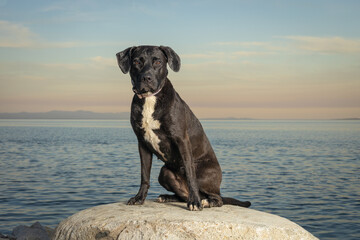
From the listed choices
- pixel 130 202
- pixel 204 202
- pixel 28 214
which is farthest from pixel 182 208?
pixel 28 214

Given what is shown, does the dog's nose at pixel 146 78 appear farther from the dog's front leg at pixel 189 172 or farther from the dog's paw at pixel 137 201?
the dog's paw at pixel 137 201

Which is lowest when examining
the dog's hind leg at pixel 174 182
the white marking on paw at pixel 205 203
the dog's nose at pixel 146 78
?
the white marking on paw at pixel 205 203

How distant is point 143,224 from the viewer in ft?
19.5

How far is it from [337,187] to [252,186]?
3.94 metres

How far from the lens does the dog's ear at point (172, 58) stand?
6.57 m

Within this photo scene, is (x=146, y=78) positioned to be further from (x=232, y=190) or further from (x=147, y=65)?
(x=232, y=190)

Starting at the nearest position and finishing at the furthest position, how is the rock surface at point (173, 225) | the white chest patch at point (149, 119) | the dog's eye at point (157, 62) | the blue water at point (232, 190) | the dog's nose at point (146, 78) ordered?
1. the rock surface at point (173, 225)
2. the dog's nose at point (146, 78)
3. the dog's eye at point (157, 62)
4. the white chest patch at point (149, 119)
5. the blue water at point (232, 190)

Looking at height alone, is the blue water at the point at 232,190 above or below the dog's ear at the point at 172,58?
below

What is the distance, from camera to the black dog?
253 inches

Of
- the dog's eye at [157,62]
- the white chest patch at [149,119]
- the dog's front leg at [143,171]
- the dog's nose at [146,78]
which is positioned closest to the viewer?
the dog's nose at [146,78]

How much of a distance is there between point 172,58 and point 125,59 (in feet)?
2.32

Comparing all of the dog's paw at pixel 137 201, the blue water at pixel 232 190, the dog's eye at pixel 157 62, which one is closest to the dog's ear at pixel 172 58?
the dog's eye at pixel 157 62

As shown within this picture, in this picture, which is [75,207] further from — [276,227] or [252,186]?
[276,227]

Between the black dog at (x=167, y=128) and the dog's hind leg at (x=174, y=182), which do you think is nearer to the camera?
the black dog at (x=167, y=128)
